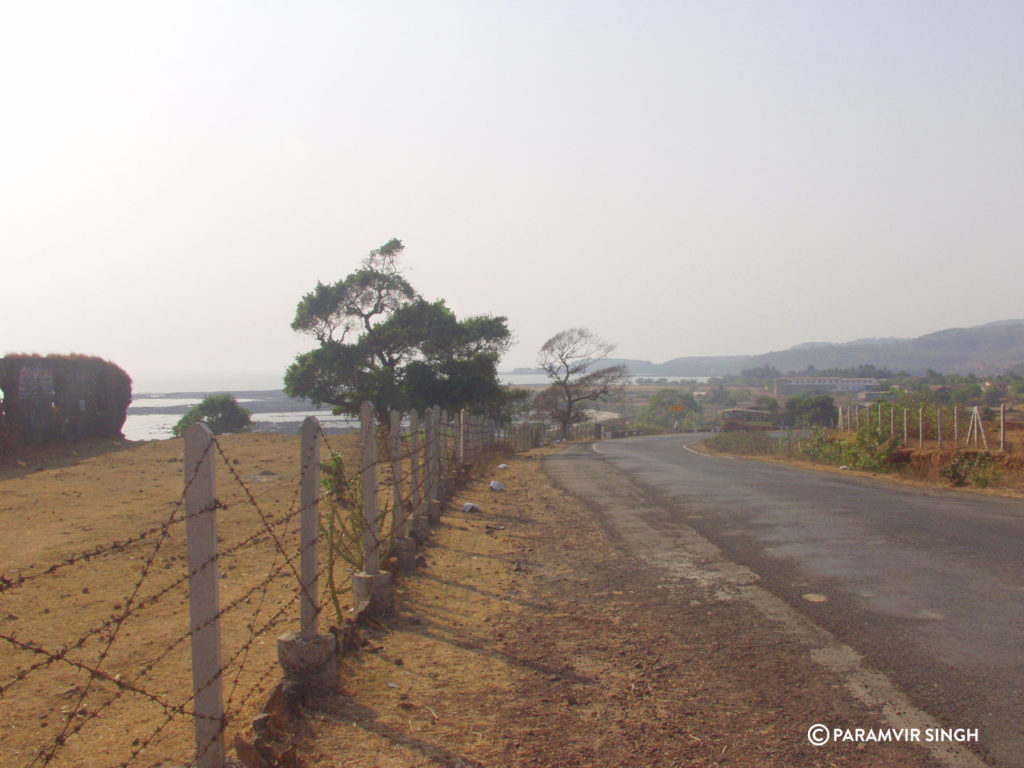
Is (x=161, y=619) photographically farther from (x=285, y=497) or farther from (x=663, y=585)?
(x=285, y=497)

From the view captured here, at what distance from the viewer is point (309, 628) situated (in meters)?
4.51

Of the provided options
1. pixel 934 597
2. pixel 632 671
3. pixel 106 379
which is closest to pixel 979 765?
pixel 632 671

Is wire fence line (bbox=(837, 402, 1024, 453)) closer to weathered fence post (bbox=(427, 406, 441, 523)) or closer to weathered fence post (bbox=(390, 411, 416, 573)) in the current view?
weathered fence post (bbox=(427, 406, 441, 523))

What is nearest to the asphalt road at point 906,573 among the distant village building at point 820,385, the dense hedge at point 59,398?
the dense hedge at point 59,398

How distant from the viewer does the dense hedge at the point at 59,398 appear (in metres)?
22.4

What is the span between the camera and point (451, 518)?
38.8 ft

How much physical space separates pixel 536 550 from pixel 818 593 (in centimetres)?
353

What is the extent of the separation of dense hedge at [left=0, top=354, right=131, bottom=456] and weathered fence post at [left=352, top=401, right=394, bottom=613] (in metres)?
19.0

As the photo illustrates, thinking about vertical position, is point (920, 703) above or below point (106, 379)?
below

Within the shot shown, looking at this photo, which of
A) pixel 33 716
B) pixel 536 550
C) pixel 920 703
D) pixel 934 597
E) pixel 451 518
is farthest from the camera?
pixel 451 518

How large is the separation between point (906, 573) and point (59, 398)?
2426 centimetres

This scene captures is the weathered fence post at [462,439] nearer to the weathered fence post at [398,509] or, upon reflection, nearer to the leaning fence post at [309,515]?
the weathered fence post at [398,509]

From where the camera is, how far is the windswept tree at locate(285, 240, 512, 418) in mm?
33750

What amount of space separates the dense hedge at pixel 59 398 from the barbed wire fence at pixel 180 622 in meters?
15.0
